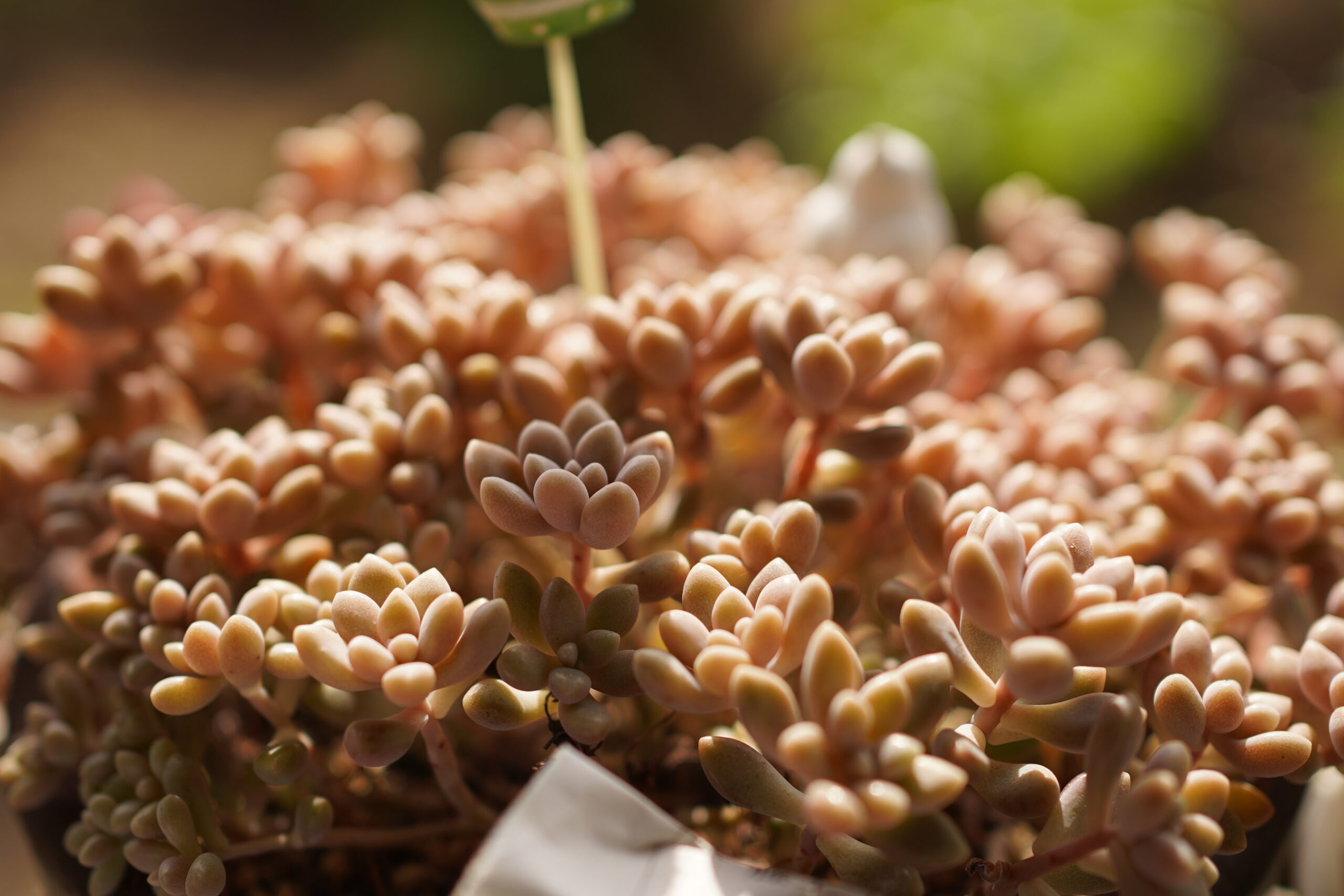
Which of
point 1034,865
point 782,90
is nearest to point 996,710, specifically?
point 1034,865

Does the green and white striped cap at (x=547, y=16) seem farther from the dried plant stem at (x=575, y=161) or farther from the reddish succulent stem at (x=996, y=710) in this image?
the reddish succulent stem at (x=996, y=710)

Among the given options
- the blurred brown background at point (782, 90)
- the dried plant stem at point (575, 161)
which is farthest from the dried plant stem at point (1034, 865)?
the blurred brown background at point (782, 90)

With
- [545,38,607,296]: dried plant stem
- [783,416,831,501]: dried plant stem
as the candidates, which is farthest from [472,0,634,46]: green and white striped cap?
[783,416,831,501]: dried plant stem

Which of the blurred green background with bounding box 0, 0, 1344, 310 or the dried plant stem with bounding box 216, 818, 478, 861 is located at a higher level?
the blurred green background with bounding box 0, 0, 1344, 310

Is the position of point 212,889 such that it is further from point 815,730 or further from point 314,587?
point 815,730

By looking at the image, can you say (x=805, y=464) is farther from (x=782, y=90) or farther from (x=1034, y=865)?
(x=782, y=90)

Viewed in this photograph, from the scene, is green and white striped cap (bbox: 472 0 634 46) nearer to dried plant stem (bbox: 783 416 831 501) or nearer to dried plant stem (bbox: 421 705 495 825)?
dried plant stem (bbox: 783 416 831 501)
